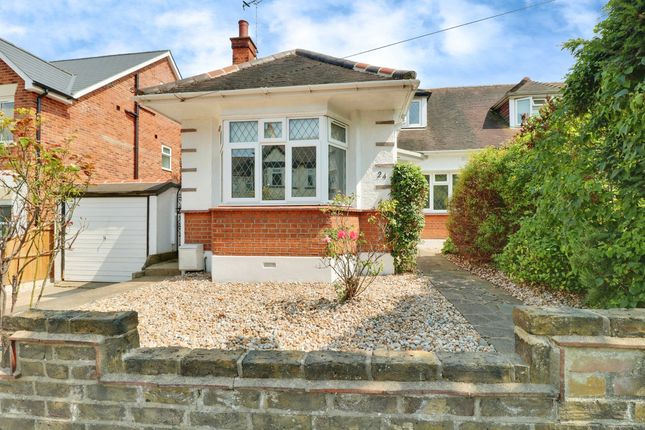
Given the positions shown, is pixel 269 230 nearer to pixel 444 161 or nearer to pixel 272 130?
pixel 272 130

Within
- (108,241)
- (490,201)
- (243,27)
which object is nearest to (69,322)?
(490,201)

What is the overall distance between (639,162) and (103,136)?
13690mm

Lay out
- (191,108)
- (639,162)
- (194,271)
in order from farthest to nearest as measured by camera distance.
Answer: (194,271)
(191,108)
(639,162)

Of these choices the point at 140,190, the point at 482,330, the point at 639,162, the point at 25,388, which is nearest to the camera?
the point at 25,388

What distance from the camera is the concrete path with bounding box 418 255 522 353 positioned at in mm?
3527

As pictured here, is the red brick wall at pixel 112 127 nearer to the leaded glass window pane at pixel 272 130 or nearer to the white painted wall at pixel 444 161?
the leaded glass window pane at pixel 272 130

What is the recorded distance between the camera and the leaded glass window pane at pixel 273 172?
→ 6.74 m

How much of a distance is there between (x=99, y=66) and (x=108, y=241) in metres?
8.84

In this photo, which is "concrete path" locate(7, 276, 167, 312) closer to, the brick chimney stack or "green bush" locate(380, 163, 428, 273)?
"green bush" locate(380, 163, 428, 273)

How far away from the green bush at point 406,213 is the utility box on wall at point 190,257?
13.7ft

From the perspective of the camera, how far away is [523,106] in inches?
556

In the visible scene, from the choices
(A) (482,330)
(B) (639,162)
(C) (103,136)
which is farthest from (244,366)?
(C) (103,136)

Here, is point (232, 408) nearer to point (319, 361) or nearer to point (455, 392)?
point (319, 361)

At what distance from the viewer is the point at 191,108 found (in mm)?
7004
